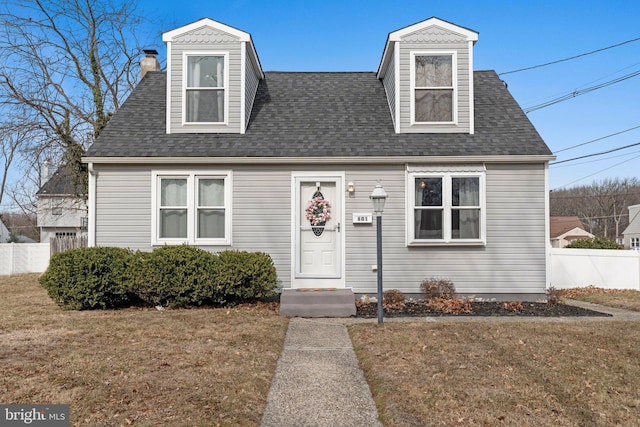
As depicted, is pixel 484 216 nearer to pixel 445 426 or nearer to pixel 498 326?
pixel 498 326

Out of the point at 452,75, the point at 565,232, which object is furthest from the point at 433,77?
the point at 565,232

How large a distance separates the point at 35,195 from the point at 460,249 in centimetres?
1785

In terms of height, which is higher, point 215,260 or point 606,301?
point 215,260

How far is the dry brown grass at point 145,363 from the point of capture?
135 inches

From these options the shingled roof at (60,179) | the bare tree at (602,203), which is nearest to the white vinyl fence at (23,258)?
the shingled roof at (60,179)

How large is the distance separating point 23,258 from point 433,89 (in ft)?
53.1

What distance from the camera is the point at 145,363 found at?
15.1 feet

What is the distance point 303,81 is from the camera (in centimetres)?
1126

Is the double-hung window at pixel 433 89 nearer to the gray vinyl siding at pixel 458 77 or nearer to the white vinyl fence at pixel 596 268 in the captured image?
the gray vinyl siding at pixel 458 77

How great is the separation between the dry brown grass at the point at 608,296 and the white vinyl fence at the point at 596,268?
33cm

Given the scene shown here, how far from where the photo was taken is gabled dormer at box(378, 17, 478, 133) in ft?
30.5

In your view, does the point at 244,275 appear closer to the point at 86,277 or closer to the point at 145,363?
the point at 86,277

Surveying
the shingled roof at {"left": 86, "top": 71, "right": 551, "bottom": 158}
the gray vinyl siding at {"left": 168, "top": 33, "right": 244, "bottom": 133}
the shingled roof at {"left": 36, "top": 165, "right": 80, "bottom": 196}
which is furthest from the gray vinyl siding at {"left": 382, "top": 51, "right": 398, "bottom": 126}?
the shingled roof at {"left": 36, "top": 165, "right": 80, "bottom": 196}

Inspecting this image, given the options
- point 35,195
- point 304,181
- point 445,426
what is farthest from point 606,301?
point 35,195
